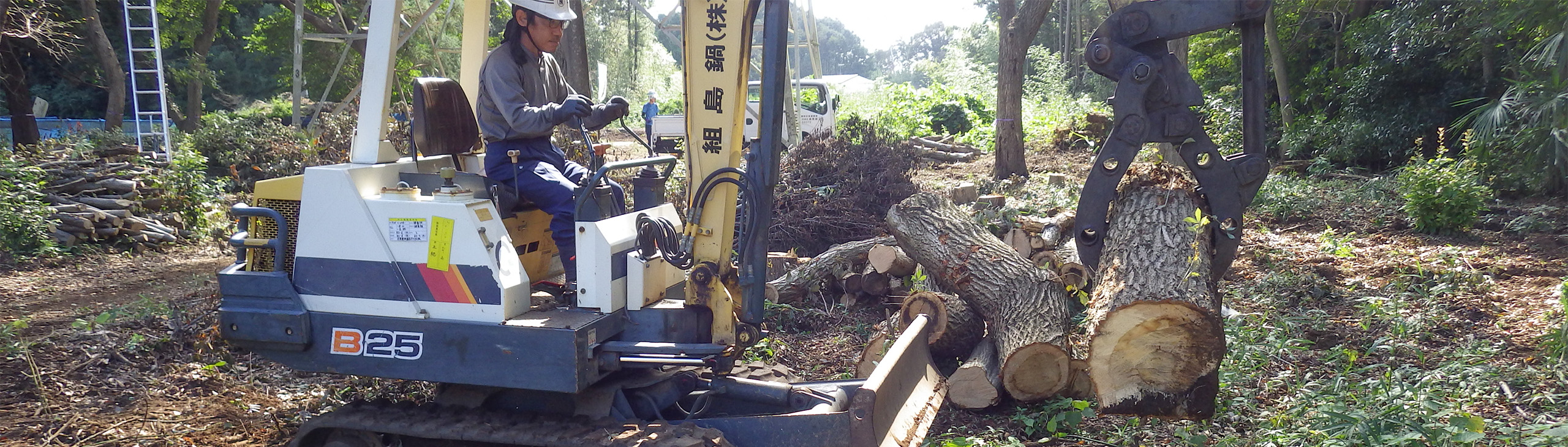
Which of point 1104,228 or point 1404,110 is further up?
point 1404,110

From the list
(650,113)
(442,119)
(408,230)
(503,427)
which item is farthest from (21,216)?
(650,113)

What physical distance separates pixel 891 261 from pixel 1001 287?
1.29m

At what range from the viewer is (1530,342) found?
494 centimetres

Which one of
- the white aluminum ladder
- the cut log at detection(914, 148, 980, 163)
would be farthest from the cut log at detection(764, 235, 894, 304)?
the cut log at detection(914, 148, 980, 163)

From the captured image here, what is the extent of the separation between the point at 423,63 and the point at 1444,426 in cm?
1708

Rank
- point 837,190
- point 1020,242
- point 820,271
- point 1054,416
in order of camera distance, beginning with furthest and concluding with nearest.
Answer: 1. point 837,190
2. point 1020,242
3. point 820,271
4. point 1054,416

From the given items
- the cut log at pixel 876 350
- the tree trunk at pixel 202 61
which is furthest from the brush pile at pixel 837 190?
the tree trunk at pixel 202 61

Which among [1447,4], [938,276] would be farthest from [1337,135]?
[938,276]

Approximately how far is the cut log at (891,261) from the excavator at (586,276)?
100 inches

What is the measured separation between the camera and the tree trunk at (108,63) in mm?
13906

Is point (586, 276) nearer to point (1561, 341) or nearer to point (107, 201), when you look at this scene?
point (1561, 341)

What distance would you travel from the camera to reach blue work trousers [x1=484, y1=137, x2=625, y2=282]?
3.92 metres

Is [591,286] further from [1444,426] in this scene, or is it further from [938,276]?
[1444,426]

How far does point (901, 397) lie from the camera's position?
13.5 feet
